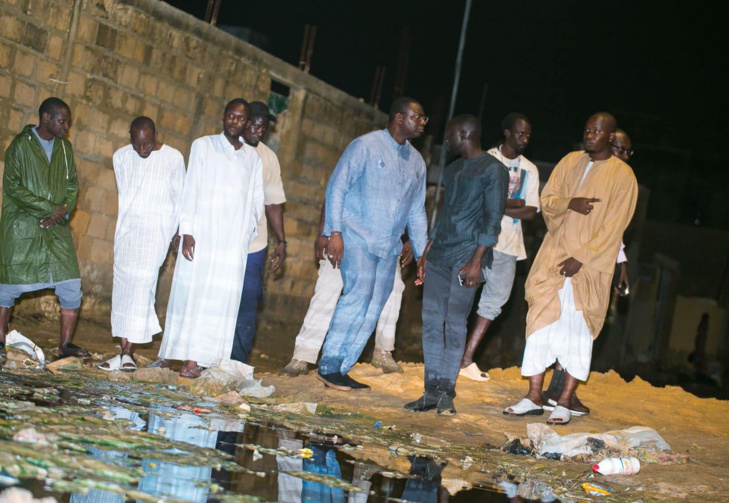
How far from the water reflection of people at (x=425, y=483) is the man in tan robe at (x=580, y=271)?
1.90 meters

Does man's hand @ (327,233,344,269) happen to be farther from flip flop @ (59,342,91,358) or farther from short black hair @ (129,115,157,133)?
flip flop @ (59,342,91,358)

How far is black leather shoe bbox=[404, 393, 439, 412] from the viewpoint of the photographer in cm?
611

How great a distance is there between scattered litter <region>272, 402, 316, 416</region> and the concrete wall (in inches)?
143

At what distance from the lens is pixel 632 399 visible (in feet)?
→ 25.3

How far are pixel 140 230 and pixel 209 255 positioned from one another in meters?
0.58

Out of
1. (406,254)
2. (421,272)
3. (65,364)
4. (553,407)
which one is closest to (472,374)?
(553,407)

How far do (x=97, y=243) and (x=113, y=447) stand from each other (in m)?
5.66

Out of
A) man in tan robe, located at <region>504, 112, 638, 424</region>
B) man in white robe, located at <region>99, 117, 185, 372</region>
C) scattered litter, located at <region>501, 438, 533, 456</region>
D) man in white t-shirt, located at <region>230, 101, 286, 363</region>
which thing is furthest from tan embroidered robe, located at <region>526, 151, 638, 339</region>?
man in white robe, located at <region>99, 117, 185, 372</region>

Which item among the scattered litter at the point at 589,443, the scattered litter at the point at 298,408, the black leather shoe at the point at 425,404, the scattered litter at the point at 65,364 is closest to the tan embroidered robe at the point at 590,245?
the black leather shoe at the point at 425,404

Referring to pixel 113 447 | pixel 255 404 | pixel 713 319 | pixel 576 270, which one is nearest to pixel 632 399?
pixel 576 270

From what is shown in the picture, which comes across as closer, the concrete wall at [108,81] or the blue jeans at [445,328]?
the blue jeans at [445,328]

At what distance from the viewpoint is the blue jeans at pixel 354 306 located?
661cm

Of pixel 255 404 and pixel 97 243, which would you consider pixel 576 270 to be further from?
pixel 97 243

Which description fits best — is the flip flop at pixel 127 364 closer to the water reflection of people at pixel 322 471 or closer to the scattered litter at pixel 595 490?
the water reflection of people at pixel 322 471
